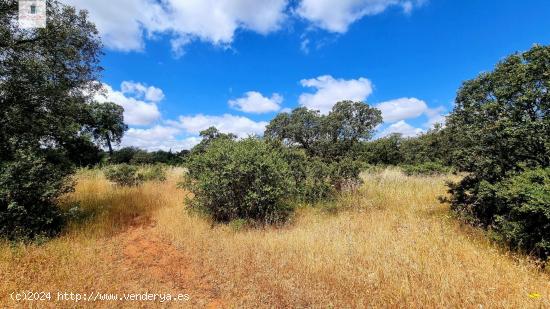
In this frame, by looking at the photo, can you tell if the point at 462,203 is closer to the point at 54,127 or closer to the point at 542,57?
the point at 542,57

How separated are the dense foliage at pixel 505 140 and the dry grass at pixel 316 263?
652 millimetres

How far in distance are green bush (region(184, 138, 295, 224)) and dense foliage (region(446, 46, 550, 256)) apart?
4234 millimetres

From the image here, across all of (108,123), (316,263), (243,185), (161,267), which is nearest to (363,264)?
(316,263)

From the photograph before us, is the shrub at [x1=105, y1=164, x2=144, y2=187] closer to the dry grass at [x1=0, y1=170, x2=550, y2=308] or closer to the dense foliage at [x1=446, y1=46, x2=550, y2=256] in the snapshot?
the dry grass at [x1=0, y1=170, x2=550, y2=308]

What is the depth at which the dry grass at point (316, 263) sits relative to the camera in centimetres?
357

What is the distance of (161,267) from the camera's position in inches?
199

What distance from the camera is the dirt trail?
4075 millimetres

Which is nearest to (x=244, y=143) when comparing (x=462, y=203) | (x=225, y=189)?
(x=225, y=189)

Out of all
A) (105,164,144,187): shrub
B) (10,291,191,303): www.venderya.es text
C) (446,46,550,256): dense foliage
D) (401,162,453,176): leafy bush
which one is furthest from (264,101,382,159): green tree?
(10,291,191,303): www.venderya.es text

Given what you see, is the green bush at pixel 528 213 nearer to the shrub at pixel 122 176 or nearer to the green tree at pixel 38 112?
the green tree at pixel 38 112

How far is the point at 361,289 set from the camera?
148 inches

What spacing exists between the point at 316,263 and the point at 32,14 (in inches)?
332

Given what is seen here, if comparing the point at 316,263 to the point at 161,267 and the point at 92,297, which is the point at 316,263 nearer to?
the point at 161,267

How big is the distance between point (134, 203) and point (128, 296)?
6.00 meters
